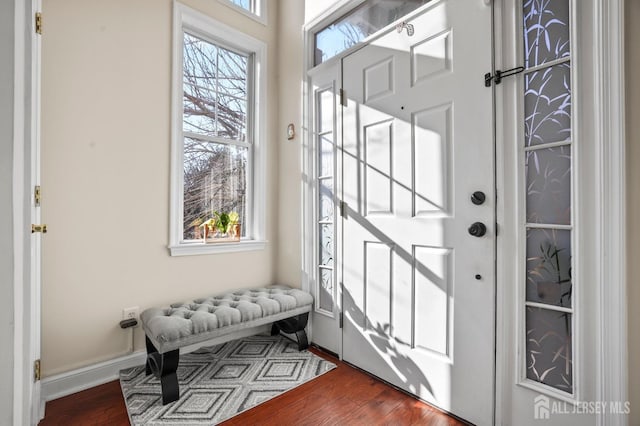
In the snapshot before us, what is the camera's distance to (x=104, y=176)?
6.54ft

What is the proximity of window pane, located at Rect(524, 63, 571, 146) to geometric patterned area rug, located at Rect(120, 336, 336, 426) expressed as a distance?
6.07ft

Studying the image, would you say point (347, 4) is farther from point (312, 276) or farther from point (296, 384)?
point (296, 384)

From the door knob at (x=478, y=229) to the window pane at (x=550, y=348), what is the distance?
0.39 metres

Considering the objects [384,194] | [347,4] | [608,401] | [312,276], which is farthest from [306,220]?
[608,401]

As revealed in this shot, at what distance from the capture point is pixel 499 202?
1.47 m

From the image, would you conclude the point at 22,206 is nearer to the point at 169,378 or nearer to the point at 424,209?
the point at 169,378

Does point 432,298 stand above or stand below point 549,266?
below

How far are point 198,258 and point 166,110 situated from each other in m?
1.12

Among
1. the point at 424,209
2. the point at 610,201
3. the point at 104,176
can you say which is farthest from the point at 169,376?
the point at 610,201

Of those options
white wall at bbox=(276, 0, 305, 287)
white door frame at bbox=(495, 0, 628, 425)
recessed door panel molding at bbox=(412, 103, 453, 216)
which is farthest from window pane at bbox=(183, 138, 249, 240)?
white door frame at bbox=(495, 0, 628, 425)

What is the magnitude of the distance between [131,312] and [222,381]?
78 cm

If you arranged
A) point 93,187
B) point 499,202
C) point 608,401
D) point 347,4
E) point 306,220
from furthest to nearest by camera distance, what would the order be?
point 306,220
point 347,4
point 93,187
point 499,202
point 608,401

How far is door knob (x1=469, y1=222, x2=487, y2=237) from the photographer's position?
4.94 ft

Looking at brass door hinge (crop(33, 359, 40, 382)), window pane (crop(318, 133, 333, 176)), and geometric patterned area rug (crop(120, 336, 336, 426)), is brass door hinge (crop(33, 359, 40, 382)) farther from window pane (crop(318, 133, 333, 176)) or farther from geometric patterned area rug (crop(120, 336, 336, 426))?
window pane (crop(318, 133, 333, 176))
